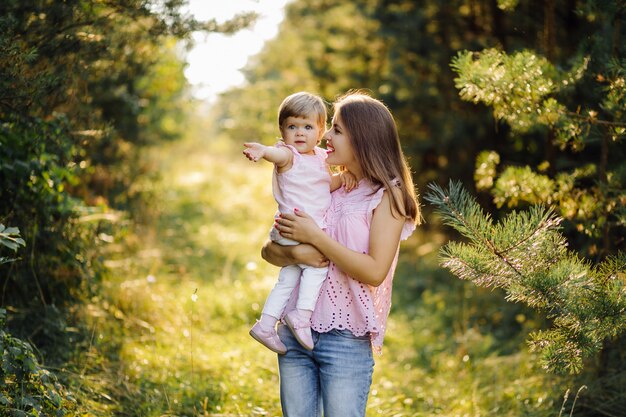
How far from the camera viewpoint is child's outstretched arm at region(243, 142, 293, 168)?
8.16ft

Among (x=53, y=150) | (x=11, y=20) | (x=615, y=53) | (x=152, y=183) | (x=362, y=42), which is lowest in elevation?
(x=152, y=183)

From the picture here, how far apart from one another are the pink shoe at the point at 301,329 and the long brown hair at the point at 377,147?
1.88 feet

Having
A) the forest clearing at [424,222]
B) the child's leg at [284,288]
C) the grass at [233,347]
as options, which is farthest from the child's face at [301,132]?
the grass at [233,347]

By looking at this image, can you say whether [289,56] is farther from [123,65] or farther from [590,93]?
[590,93]

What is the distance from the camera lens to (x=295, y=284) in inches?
104

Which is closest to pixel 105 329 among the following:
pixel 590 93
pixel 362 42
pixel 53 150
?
pixel 53 150

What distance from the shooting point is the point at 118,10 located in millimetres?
3650

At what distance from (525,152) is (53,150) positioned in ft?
15.2

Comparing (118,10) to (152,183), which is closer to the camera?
(118,10)

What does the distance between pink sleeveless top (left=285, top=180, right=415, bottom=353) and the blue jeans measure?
5cm

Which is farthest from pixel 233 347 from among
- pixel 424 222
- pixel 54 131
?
pixel 424 222

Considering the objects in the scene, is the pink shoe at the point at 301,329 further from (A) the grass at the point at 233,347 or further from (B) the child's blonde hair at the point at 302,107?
(A) the grass at the point at 233,347

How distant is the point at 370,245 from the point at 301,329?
42cm

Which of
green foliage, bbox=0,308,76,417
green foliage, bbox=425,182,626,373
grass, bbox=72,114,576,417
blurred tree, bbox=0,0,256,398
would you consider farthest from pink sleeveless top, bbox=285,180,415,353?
blurred tree, bbox=0,0,256,398
